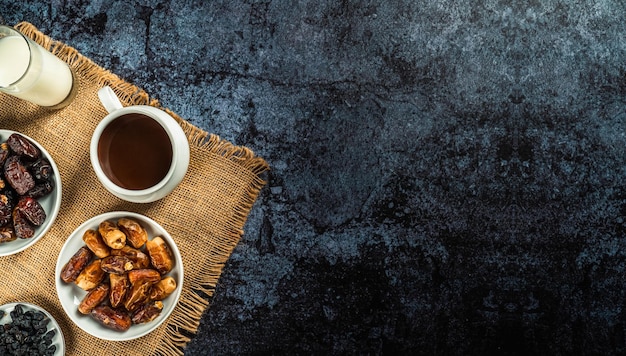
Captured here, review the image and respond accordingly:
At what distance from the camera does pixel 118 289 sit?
3.77 feet

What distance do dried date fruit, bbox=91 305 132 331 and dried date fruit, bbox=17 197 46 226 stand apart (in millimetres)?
197

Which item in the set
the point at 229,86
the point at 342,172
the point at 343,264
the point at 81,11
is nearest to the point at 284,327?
the point at 343,264

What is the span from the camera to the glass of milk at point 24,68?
110 centimetres

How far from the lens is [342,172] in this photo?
4.20ft

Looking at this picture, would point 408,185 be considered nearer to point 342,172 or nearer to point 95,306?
point 342,172

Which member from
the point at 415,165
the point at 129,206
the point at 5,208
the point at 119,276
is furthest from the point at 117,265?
the point at 415,165

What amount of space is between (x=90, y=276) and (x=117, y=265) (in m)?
0.06

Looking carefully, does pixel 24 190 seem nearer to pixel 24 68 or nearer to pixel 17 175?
pixel 17 175

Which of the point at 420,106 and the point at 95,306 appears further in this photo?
the point at 420,106

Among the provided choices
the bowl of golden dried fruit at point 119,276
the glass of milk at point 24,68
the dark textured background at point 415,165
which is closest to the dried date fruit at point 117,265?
the bowl of golden dried fruit at point 119,276

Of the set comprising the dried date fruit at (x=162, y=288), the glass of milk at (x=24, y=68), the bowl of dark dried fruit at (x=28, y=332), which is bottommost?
the bowl of dark dried fruit at (x=28, y=332)

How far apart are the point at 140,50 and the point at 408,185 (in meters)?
0.62

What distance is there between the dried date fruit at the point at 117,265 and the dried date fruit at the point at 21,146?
0.24 meters

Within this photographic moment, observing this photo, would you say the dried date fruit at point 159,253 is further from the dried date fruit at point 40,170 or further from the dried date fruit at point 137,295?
the dried date fruit at point 40,170
